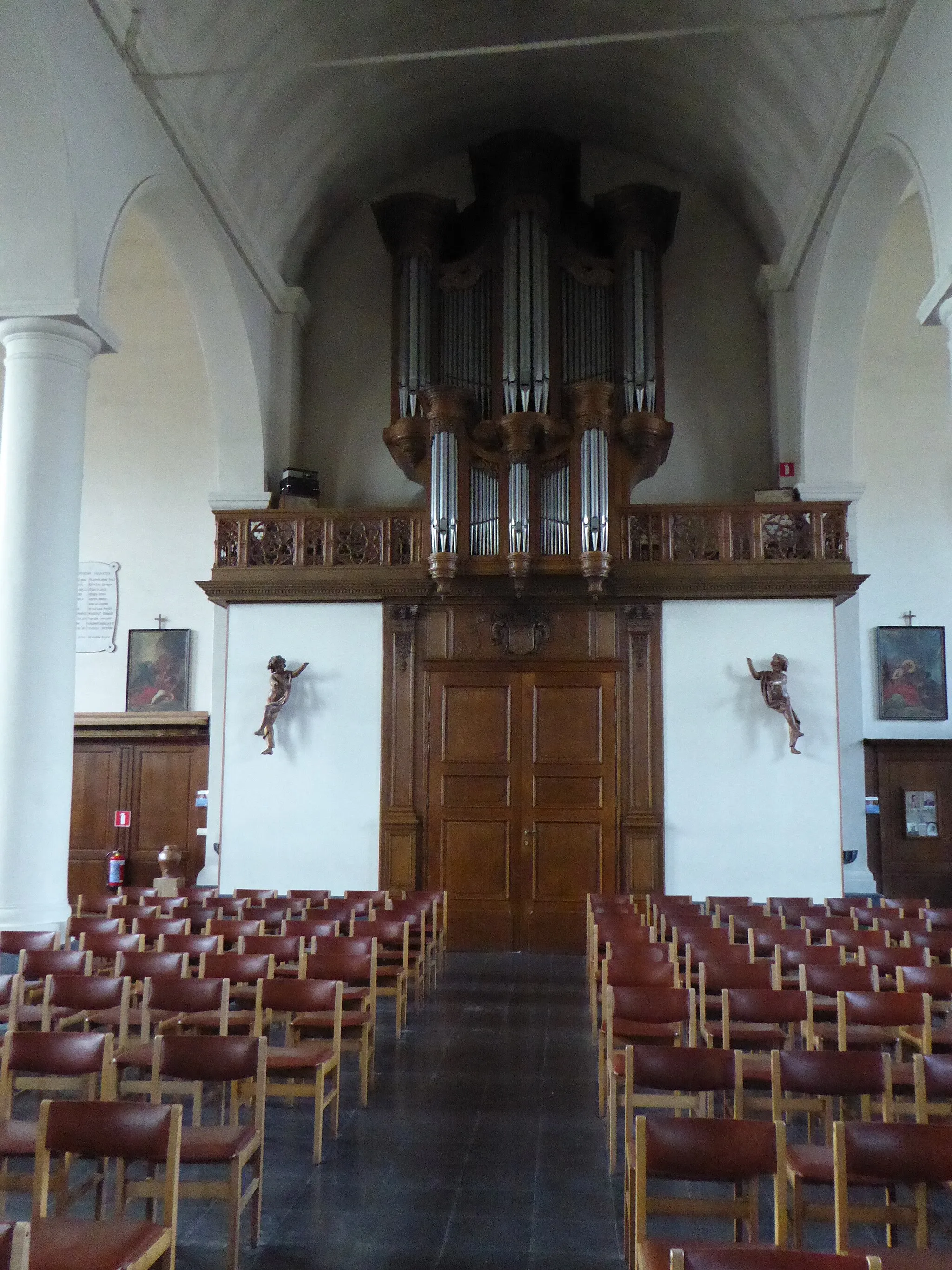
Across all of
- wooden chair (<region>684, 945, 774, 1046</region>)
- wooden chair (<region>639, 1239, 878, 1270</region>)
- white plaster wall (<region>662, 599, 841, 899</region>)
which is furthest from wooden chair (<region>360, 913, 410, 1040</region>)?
wooden chair (<region>639, 1239, 878, 1270</region>)

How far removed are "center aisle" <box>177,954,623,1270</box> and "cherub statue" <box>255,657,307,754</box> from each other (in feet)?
16.7

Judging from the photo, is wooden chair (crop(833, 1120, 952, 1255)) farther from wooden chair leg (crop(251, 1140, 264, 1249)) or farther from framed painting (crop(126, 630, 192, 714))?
framed painting (crop(126, 630, 192, 714))

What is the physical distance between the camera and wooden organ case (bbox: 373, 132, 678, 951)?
1223 centimetres

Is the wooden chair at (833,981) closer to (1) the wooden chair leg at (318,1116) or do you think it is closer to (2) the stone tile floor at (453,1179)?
(2) the stone tile floor at (453,1179)

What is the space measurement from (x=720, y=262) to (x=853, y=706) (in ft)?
20.3

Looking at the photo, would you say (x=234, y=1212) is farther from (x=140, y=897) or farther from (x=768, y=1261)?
(x=140, y=897)

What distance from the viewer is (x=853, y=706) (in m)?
13.9

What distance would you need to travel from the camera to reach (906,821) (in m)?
14.3

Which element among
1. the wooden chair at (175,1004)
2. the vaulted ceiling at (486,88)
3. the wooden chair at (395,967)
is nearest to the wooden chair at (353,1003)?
the wooden chair at (175,1004)

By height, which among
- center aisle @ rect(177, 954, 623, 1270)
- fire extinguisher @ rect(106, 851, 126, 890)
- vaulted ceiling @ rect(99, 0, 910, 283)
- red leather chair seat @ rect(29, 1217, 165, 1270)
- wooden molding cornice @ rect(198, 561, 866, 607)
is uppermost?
vaulted ceiling @ rect(99, 0, 910, 283)

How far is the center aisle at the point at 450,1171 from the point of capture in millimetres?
4199

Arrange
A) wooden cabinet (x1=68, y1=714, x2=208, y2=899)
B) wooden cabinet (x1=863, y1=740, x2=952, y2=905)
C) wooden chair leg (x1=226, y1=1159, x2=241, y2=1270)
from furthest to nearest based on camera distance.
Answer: wooden cabinet (x1=68, y1=714, x2=208, y2=899)
wooden cabinet (x1=863, y1=740, x2=952, y2=905)
wooden chair leg (x1=226, y1=1159, x2=241, y2=1270)

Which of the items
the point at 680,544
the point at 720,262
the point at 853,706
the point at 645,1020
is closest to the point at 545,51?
the point at 720,262

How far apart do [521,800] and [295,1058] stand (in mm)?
7199
